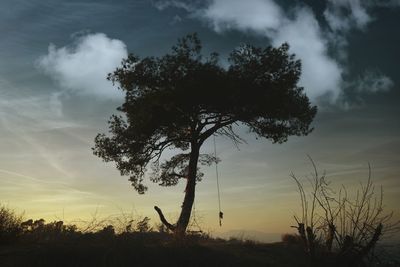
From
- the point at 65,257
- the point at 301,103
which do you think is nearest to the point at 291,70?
the point at 301,103

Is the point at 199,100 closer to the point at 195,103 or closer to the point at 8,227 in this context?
the point at 195,103

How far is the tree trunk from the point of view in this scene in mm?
21156

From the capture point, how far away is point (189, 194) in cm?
2208

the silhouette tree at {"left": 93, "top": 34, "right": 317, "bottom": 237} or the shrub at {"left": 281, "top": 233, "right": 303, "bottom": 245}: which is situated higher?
the silhouette tree at {"left": 93, "top": 34, "right": 317, "bottom": 237}

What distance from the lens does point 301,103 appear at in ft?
74.6

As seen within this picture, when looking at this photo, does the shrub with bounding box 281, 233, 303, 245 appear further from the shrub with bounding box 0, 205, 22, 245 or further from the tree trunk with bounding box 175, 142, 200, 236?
the shrub with bounding box 0, 205, 22, 245

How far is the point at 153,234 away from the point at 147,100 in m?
6.36

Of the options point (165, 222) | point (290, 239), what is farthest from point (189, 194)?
point (290, 239)

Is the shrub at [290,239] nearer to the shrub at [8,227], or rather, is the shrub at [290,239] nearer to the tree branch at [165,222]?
the tree branch at [165,222]

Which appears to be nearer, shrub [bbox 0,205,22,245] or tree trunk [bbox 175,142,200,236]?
shrub [bbox 0,205,22,245]

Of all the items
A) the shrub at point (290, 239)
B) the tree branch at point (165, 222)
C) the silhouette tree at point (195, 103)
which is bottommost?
the shrub at point (290, 239)

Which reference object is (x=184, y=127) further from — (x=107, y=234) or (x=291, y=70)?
(x=107, y=234)

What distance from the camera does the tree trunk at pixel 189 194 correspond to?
21156 millimetres

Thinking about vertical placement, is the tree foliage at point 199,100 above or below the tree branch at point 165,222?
above
